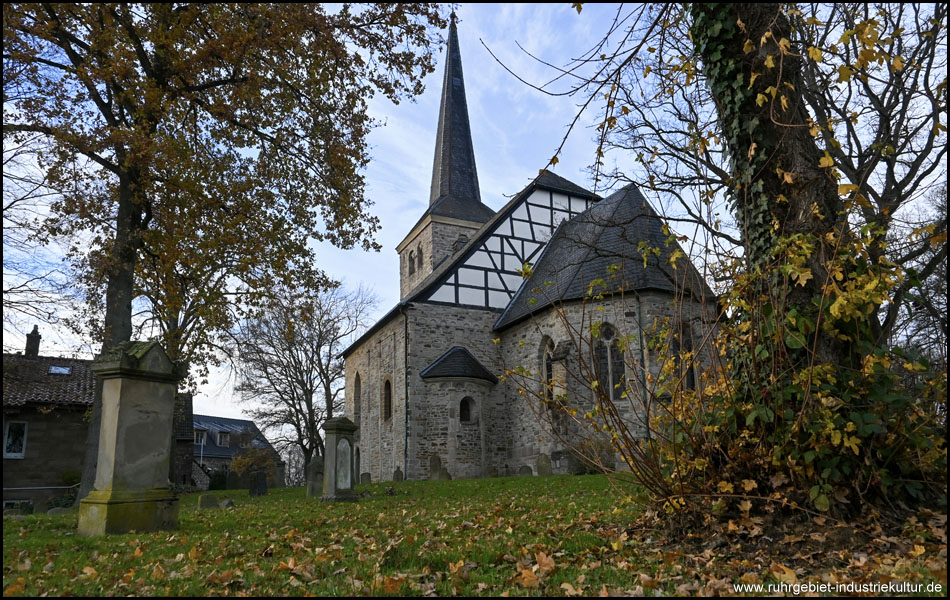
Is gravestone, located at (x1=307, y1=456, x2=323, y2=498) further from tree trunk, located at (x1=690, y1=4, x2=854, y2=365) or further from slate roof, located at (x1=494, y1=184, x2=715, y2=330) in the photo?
tree trunk, located at (x1=690, y1=4, x2=854, y2=365)

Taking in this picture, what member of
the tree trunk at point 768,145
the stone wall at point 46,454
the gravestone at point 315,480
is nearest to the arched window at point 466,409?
the gravestone at point 315,480

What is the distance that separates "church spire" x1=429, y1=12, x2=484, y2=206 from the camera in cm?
3153

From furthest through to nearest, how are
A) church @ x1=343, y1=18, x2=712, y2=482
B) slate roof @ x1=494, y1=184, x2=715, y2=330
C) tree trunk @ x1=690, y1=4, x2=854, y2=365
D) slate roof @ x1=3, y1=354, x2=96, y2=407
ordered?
slate roof @ x1=3, y1=354, x2=96, y2=407 → church @ x1=343, y1=18, x2=712, y2=482 → slate roof @ x1=494, y1=184, x2=715, y2=330 → tree trunk @ x1=690, y1=4, x2=854, y2=365

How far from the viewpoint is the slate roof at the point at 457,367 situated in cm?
2039

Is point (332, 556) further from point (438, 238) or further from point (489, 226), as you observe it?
point (438, 238)

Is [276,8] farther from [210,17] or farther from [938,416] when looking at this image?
[938,416]

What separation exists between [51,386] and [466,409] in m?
15.7

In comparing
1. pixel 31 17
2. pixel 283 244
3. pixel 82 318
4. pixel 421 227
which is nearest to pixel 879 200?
pixel 283 244

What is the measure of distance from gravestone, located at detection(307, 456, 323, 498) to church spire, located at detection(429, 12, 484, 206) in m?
18.8

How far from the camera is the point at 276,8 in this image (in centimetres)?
986

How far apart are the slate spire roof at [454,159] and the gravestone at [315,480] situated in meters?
17.2

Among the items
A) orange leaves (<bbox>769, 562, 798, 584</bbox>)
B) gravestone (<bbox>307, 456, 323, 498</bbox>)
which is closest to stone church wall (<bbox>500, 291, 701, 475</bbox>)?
gravestone (<bbox>307, 456, 323, 498</bbox>)

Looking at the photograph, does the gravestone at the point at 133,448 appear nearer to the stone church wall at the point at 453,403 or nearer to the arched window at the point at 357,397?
the stone church wall at the point at 453,403

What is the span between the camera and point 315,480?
1352 centimetres
